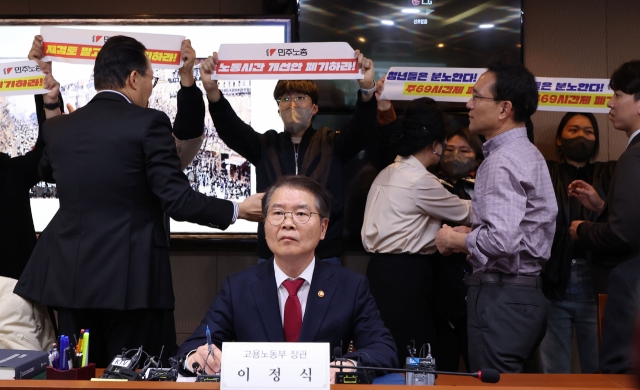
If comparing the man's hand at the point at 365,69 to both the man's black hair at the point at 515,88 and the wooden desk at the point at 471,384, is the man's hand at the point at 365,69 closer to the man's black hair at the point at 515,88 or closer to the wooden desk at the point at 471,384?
the man's black hair at the point at 515,88

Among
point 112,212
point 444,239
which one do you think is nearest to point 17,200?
point 112,212

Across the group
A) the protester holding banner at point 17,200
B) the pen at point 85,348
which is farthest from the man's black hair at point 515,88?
the protester holding banner at point 17,200

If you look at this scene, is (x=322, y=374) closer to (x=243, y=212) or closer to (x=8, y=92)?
(x=243, y=212)

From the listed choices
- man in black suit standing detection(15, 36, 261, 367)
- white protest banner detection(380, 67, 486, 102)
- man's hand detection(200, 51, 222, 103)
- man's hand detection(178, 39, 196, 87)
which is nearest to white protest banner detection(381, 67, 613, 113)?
white protest banner detection(380, 67, 486, 102)

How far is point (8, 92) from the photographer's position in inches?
127

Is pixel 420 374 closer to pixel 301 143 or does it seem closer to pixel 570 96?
pixel 301 143

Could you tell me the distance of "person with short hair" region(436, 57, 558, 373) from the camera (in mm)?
2533

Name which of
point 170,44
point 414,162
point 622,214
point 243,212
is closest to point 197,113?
point 170,44

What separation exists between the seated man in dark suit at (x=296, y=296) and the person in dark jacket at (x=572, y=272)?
5.75 feet

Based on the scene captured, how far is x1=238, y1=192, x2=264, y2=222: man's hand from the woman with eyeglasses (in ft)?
2.73

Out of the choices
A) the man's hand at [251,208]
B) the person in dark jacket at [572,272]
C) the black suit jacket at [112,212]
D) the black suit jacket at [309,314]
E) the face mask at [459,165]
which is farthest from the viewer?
the face mask at [459,165]

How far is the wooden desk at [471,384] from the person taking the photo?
5.01 feet

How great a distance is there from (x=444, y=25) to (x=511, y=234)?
2.04 m

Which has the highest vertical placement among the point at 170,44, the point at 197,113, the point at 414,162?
the point at 170,44
